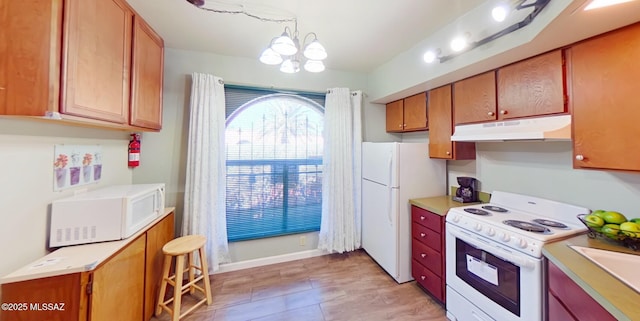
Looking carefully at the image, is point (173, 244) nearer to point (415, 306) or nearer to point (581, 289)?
point (415, 306)

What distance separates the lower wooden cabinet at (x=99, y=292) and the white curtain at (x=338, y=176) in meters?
1.84

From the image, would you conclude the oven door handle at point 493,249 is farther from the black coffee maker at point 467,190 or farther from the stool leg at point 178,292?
the stool leg at point 178,292

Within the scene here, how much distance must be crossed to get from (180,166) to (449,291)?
9.58 ft

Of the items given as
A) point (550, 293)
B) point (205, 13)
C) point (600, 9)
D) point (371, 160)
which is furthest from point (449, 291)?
point (205, 13)

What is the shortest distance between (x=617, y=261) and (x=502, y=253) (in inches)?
18.1

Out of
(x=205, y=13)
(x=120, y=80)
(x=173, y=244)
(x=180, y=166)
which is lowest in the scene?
(x=173, y=244)

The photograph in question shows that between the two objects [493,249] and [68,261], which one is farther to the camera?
[493,249]

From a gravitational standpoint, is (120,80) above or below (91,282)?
above

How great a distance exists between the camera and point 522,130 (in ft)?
5.23

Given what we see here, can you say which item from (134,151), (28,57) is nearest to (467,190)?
(28,57)

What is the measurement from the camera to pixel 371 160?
2.85m

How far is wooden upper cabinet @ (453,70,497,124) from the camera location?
187 cm

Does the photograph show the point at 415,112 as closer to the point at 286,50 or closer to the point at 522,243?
the point at 522,243

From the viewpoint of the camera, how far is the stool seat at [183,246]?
72.6 inches
